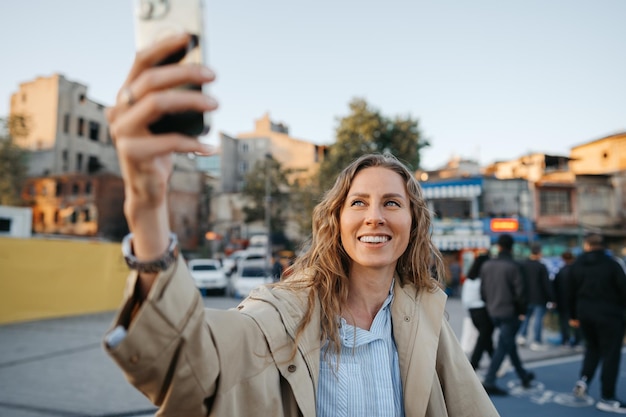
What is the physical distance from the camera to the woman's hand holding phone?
84 cm

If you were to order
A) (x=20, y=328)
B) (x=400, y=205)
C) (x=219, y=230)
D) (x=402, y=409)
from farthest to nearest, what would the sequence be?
(x=219, y=230)
(x=20, y=328)
(x=400, y=205)
(x=402, y=409)

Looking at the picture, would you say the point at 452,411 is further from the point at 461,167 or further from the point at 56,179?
the point at 461,167

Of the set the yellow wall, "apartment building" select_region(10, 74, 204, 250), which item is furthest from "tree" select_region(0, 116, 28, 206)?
the yellow wall

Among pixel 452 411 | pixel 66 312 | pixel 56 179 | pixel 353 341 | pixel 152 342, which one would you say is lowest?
pixel 66 312

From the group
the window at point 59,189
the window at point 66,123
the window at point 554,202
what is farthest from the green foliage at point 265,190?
the window at point 554,202

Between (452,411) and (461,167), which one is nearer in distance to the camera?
(452,411)

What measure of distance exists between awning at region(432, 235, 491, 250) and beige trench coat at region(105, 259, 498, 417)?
23.7 m

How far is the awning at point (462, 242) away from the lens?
982 inches

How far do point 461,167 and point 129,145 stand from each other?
4731 cm

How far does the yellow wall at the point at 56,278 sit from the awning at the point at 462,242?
1696 centimetres

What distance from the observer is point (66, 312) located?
1409cm

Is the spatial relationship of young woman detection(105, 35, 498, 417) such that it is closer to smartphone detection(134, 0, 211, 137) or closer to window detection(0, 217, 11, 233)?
smartphone detection(134, 0, 211, 137)

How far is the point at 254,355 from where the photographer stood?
1.43 meters

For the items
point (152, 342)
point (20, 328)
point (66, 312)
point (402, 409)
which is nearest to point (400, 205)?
point (402, 409)
